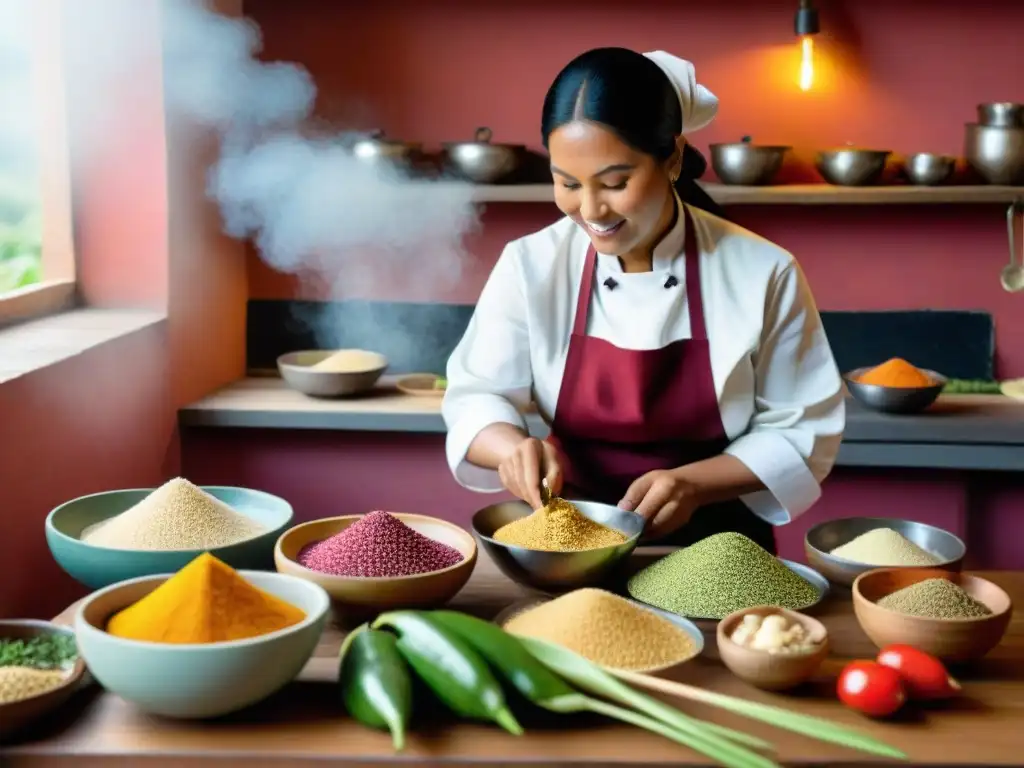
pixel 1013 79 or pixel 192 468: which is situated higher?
pixel 1013 79

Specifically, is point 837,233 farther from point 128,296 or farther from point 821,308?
point 128,296

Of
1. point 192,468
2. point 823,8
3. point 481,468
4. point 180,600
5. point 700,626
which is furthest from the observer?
point 823,8

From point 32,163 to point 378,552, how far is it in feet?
6.18

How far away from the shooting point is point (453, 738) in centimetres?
128

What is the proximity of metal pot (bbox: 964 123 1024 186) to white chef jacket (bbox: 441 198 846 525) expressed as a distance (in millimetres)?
1612

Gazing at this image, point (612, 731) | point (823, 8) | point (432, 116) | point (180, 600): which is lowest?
point (612, 731)

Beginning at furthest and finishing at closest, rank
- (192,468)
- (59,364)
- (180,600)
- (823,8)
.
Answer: (823,8) < (192,468) < (59,364) < (180,600)

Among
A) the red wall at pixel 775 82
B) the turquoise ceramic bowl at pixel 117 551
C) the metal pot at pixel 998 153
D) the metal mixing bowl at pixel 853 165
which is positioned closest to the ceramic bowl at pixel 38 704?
the turquoise ceramic bowl at pixel 117 551

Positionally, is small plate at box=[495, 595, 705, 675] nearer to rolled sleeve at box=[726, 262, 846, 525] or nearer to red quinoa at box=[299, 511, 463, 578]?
red quinoa at box=[299, 511, 463, 578]

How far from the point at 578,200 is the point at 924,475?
6.75 feet

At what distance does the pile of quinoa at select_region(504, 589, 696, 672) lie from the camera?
1369 millimetres

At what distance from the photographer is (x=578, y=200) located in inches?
70.6

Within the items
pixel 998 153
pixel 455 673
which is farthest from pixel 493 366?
pixel 998 153

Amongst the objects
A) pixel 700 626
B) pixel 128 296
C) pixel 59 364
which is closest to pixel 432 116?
pixel 128 296
